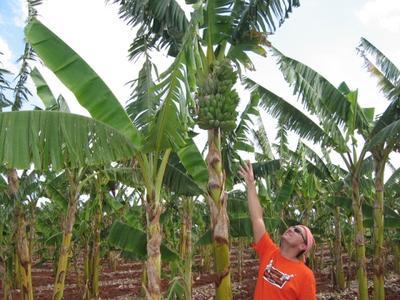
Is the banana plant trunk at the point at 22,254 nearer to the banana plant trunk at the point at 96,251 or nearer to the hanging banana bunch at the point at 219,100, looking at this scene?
the banana plant trunk at the point at 96,251

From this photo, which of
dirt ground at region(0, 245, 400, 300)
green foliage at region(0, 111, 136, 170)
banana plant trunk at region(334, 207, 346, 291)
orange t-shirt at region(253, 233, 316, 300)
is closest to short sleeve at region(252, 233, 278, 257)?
orange t-shirt at region(253, 233, 316, 300)

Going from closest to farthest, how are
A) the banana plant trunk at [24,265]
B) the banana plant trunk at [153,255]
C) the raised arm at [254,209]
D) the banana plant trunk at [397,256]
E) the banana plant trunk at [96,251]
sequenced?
the raised arm at [254,209] < the banana plant trunk at [153,255] < the banana plant trunk at [24,265] < the banana plant trunk at [96,251] < the banana plant trunk at [397,256]

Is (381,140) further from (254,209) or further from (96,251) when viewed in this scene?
(96,251)

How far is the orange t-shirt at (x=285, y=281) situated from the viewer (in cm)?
298

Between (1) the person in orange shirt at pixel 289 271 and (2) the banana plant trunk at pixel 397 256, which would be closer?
(1) the person in orange shirt at pixel 289 271

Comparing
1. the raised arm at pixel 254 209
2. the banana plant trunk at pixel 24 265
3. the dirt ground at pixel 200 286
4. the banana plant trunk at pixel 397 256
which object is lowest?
the dirt ground at pixel 200 286

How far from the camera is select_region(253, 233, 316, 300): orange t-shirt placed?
2.98m

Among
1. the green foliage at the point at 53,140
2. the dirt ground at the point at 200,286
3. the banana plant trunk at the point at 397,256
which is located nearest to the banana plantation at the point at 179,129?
the green foliage at the point at 53,140

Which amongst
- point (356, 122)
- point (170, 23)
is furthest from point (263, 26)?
point (356, 122)

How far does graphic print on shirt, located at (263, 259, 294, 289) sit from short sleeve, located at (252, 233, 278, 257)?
8.8 inches

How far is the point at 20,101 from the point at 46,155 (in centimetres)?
383

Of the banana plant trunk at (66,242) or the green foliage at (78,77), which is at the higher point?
the green foliage at (78,77)

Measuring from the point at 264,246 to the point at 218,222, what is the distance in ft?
3.18

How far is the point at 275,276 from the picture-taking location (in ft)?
10.1
